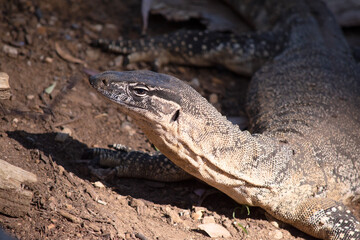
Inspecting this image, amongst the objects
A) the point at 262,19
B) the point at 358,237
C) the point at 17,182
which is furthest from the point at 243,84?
the point at 17,182

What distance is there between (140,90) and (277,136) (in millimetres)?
1615

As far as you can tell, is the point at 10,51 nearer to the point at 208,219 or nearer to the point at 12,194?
the point at 12,194

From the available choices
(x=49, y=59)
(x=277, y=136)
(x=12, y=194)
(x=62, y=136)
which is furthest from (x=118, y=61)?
(x=12, y=194)

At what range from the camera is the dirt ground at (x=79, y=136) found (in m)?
3.61

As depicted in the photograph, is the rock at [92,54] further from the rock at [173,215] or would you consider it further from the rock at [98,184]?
the rock at [173,215]

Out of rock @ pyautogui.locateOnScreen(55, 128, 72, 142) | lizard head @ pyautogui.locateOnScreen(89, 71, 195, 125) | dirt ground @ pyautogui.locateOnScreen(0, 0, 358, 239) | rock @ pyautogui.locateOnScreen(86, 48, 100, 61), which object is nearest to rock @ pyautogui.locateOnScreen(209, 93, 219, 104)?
dirt ground @ pyautogui.locateOnScreen(0, 0, 358, 239)

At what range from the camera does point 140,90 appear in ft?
11.6

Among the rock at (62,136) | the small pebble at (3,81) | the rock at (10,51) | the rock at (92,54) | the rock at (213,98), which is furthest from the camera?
the rock at (92,54)

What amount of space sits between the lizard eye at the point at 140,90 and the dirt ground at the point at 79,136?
106cm

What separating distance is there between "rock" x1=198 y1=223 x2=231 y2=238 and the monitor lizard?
0.31 m

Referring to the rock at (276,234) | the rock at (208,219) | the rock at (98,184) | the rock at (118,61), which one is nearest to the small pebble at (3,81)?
the rock at (98,184)

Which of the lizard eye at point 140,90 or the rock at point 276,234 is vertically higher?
the lizard eye at point 140,90

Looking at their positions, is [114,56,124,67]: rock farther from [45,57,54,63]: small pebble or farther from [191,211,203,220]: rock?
[191,211,203,220]: rock

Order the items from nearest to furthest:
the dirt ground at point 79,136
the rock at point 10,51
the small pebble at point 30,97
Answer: the dirt ground at point 79,136 < the small pebble at point 30,97 < the rock at point 10,51
